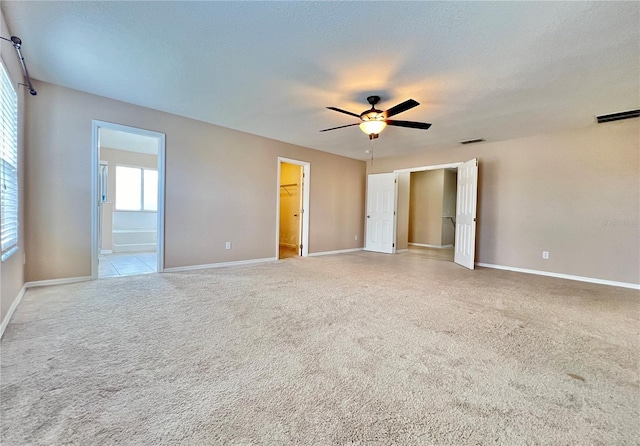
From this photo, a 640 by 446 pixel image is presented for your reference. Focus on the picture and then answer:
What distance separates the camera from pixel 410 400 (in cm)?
149

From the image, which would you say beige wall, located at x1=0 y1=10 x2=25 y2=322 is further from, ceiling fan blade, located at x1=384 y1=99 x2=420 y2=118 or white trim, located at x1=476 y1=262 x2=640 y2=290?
white trim, located at x1=476 y1=262 x2=640 y2=290

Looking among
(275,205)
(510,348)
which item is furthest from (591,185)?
(275,205)

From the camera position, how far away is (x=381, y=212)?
286 inches

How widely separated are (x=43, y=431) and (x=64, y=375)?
0.51m

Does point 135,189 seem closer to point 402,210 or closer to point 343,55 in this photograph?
point 343,55

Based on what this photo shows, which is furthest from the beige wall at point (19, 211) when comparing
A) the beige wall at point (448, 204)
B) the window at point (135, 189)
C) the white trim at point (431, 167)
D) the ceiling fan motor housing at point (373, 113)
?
the beige wall at point (448, 204)

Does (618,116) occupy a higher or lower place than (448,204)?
higher

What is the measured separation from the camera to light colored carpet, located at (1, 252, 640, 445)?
4.20ft

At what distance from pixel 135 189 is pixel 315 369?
7.27 metres

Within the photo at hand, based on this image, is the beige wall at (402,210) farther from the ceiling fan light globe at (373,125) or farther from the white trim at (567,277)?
the ceiling fan light globe at (373,125)

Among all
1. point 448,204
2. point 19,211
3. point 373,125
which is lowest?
point 19,211

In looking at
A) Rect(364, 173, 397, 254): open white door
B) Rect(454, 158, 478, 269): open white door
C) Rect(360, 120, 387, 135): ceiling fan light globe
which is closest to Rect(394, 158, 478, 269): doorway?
Rect(364, 173, 397, 254): open white door

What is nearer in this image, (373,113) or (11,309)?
(11,309)

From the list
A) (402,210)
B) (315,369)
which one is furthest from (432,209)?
(315,369)
